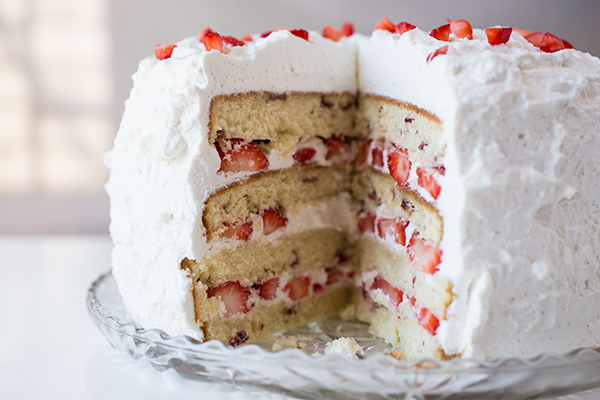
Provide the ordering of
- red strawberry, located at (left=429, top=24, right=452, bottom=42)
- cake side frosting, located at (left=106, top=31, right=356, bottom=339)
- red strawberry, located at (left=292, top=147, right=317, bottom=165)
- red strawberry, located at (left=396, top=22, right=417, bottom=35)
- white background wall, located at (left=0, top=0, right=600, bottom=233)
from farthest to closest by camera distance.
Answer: white background wall, located at (left=0, top=0, right=600, bottom=233) → red strawberry, located at (left=292, top=147, right=317, bottom=165) → red strawberry, located at (left=396, top=22, right=417, bottom=35) → red strawberry, located at (left=429, top=24, right=452, bottom=42) → cake side frosting, located at (left=106, top=31, right=356, bottom=339)

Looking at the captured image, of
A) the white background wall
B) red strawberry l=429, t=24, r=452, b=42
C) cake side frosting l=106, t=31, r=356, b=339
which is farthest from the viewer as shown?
the white background wall

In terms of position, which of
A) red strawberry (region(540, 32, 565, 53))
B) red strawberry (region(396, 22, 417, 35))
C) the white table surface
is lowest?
the white table surface

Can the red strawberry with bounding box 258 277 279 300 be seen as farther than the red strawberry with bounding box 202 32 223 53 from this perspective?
Yes

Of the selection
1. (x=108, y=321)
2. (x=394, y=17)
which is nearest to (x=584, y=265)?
(x=108, y=321)

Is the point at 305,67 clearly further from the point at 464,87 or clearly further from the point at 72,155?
the point at 72,155

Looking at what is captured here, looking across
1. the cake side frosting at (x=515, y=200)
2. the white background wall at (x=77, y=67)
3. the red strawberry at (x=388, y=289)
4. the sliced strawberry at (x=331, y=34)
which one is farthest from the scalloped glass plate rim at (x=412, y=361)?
the white background wall at (x=77, y=67)

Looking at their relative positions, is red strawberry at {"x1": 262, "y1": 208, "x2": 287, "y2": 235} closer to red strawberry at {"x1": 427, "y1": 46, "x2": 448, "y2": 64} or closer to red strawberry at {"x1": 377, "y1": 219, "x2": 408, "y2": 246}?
red strawberry at {"x1": 377, "y1": 219, "x2": 408, "y2": 246}

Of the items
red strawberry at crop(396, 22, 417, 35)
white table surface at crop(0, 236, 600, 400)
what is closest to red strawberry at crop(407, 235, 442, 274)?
white table surface at crop(0, 236, 600, 400)
